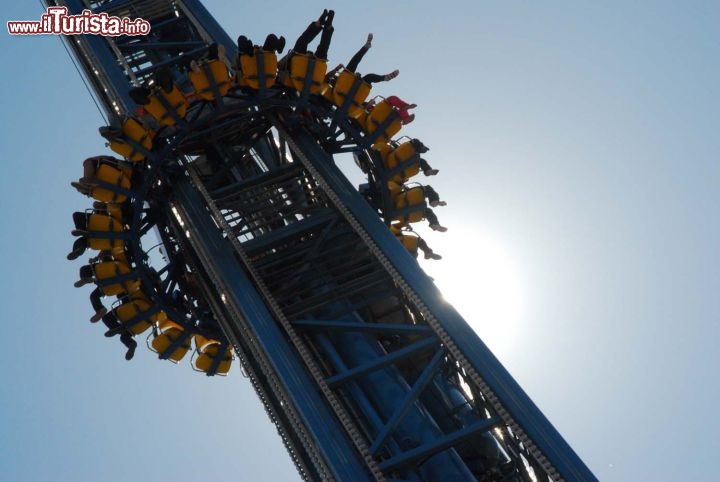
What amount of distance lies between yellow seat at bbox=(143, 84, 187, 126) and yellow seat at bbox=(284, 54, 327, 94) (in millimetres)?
2090

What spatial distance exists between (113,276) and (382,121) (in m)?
6.11

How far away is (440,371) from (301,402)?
367 centimetres

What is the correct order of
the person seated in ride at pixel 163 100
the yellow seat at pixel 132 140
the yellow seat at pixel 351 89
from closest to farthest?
the person seated in ride at pixel 163 100
the yellow seat at pixel 132 140
the yellow seat at pixel 351 89

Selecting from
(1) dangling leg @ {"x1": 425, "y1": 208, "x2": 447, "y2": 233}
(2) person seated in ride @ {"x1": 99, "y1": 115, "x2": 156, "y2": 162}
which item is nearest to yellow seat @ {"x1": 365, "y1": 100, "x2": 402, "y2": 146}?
(1) dangling leg @ {"x1": 425, "y1": 208, "x2": 447, "y2": 233}

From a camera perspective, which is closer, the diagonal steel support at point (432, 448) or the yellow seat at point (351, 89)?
the diagonal steel support at point (432, 448)

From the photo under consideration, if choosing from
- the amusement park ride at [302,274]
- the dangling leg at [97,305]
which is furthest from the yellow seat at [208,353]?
the dangling leg at [97,305]

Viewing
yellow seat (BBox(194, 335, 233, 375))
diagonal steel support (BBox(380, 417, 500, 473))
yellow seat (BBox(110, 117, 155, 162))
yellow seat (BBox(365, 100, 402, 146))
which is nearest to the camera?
diagonal steel support (BBox(380, 417, 500, 473))

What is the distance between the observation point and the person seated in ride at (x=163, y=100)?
15.3 metres

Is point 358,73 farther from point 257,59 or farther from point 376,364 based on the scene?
point 376,364

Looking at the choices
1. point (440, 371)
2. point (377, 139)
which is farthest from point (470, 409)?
point (377, 139)

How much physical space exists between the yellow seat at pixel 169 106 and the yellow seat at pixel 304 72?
2.09m

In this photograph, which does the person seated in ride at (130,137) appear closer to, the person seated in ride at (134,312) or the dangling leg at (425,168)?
the person seated in ride at (134,312)

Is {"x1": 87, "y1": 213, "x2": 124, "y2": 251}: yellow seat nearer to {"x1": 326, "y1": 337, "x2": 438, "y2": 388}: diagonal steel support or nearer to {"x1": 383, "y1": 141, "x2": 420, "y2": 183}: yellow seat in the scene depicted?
{"x1": 383, "y1": 141, "x2": 420, "y2": 183}: yellow seat

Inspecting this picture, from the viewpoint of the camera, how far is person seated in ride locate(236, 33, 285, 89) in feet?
51.6
